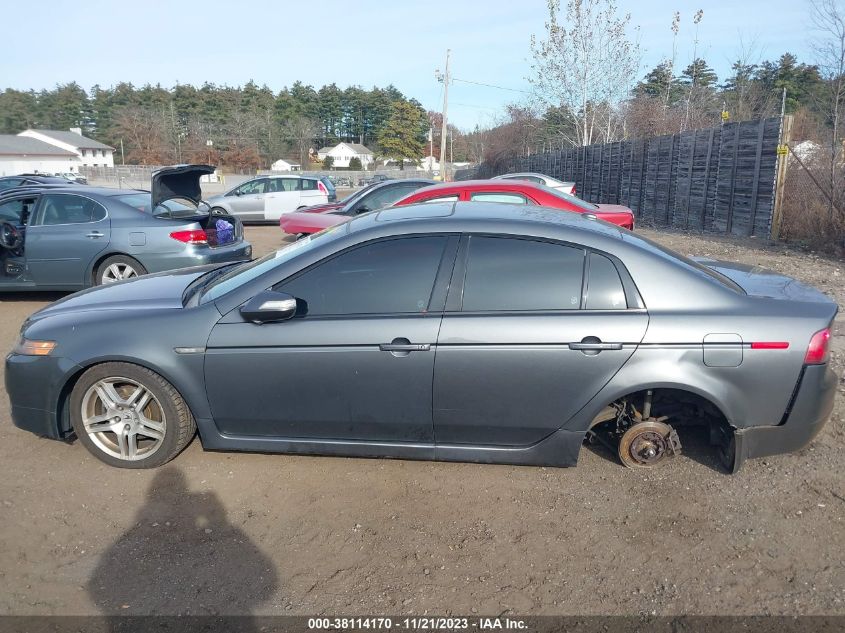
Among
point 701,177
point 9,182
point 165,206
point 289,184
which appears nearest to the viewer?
point 165,206

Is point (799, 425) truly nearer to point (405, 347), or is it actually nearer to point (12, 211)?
point (405, 347)

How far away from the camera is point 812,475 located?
377cm

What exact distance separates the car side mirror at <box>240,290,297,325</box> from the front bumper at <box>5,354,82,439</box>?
114 cm

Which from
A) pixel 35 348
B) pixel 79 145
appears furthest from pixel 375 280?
pixel 79 145

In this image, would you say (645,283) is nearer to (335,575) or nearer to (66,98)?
(335,575)

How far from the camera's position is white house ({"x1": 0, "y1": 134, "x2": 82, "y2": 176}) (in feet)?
219

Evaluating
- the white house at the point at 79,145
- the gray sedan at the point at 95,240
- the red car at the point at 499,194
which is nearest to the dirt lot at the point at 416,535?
the gray sedan at the point at 95,240

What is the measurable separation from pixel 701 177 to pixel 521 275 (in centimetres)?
1452

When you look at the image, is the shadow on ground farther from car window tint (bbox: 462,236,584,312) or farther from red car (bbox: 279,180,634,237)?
red car (bbox: 279,180,634,237)

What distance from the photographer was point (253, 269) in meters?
4.10

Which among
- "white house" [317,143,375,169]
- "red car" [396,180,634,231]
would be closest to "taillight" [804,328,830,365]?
"red car" [396,180,634,231]

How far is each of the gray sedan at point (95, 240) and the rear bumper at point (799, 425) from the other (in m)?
6.20

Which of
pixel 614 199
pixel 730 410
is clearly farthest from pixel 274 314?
pixel 614 199

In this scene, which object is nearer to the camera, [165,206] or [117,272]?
[117,272]
